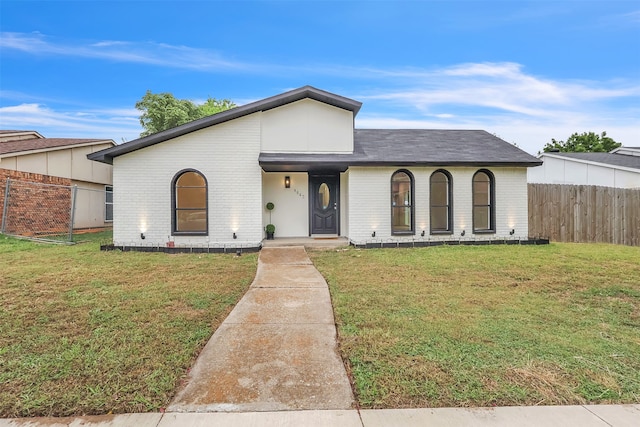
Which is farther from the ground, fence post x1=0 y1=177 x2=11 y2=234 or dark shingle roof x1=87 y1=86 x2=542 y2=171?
dark shingle roof x1=87 y1=86 x2=542 y2=171

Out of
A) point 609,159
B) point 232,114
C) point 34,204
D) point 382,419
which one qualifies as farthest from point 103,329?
point 609,159

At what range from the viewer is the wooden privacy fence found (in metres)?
10.8

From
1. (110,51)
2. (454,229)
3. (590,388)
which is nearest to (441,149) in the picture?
(454,229)

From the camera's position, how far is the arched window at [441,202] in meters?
10.0

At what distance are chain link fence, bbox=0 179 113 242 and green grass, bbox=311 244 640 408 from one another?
35.6 feet

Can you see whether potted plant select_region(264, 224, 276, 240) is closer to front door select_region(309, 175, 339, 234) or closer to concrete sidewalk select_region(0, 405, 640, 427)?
front door select_region(309, 175, 339, 234)

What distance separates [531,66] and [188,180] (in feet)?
59.9

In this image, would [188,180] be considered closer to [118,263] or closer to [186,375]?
[118,263]

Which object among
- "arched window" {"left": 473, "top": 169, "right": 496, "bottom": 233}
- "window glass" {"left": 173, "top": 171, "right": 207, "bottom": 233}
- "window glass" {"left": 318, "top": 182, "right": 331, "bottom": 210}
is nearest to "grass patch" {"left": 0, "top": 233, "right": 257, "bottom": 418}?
"window glass" {"left": 173, "top": 171, "right": 207, "bottom": 233}

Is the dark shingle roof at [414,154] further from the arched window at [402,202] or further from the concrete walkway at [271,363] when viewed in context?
the concrete walkway at [271,363]

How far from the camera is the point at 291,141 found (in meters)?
9.69

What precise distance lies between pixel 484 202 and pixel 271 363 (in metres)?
11.3

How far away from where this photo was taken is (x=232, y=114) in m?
9.09

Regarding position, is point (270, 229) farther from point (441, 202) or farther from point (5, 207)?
point (5, 207)
